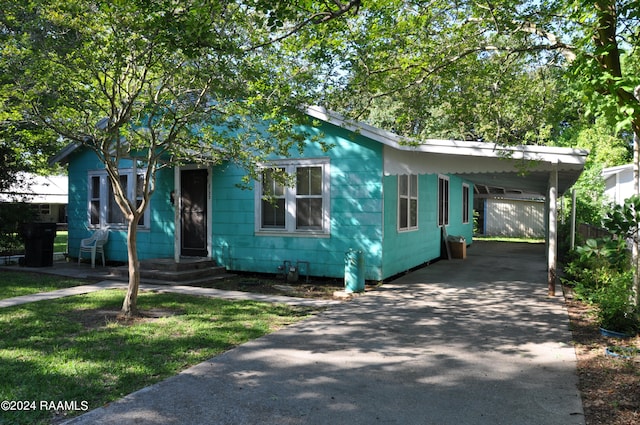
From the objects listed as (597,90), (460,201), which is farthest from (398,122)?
(460,201)

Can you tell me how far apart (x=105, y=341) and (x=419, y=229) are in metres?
8.45

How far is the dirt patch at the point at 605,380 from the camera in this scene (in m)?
3.60

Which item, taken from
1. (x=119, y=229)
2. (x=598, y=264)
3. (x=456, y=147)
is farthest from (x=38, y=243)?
(x=598, y=264)

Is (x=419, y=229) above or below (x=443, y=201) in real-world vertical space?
below

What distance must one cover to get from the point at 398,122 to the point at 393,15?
2.31 meters

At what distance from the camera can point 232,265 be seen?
423 inches

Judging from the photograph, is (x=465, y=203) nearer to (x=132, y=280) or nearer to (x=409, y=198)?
(x=409, y=198)

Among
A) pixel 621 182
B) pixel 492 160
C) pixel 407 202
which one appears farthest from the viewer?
pixel 621 182

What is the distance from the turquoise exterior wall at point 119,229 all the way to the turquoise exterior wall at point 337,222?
1.97 meters

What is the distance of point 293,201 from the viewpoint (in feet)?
33.0

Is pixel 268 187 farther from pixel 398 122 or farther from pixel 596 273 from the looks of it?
pixel 596 273

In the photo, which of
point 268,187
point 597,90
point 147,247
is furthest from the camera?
point 147,247

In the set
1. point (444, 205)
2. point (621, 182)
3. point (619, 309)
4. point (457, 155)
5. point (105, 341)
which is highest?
point (621, 182)

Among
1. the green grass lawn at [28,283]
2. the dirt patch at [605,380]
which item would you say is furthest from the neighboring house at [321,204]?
the dirt patch at [605,380]
